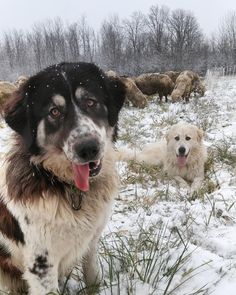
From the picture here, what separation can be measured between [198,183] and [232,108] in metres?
8.51

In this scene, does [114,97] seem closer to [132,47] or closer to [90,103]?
[90,103]

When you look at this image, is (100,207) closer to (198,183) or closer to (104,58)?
(198,183)

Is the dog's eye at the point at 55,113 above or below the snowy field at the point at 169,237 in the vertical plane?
above

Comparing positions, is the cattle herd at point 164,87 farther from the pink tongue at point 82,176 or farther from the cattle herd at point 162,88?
the pink tongue at point 82,176

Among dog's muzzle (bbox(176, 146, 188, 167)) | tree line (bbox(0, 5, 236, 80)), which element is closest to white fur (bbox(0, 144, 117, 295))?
dog's muzzle (bbox(176, 146, 188, 167))

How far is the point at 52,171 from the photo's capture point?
2.89 metres

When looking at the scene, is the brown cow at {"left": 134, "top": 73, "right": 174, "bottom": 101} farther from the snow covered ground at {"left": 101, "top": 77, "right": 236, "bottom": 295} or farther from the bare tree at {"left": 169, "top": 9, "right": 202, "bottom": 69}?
the bare tree at {"left": 169, "top": 9, "right": 202, "bottom": 69}

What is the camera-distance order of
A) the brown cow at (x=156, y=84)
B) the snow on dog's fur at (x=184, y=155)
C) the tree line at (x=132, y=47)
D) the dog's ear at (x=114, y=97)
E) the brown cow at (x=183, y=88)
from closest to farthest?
the dog's ear at (x=114, y=97) < the snow on dog's fur at (x=184, y=155) < the brown cow at (x=183, y=88) < the brown cow at (x=156, y=84) < the tree line at (x=132, y=47)

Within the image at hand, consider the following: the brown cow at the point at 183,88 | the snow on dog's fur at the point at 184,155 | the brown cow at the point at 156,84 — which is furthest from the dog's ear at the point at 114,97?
the brown cow at the point at 156,84

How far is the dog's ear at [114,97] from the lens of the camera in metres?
3.12

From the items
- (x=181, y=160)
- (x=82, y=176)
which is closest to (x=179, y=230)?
(x=82, y=176)

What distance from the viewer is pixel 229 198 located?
499 cm

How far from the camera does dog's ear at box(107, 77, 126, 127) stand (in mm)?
3119

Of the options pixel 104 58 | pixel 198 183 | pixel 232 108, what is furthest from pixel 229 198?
pixel 104 58
